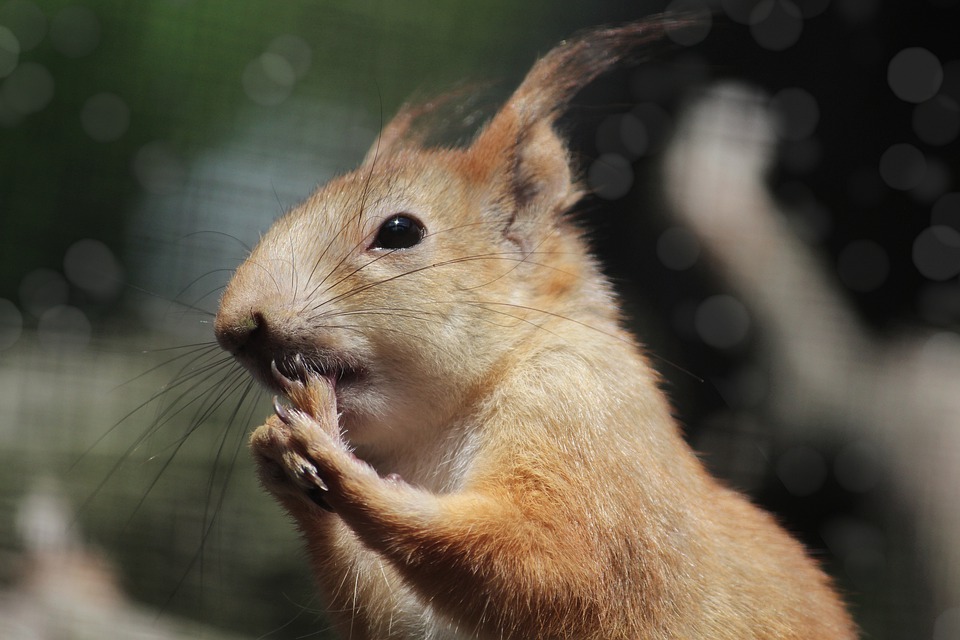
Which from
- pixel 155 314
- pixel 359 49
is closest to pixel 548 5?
pixel 359 49

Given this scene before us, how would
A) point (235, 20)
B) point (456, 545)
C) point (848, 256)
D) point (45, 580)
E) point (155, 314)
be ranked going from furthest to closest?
point (235, 20) → point (155, 314) → point (848, 256) → point (45, 580) → point (456, 545)

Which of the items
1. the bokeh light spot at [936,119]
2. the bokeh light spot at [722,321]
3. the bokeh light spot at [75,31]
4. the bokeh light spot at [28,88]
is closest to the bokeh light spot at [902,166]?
the bokeh light spot at [936,119]

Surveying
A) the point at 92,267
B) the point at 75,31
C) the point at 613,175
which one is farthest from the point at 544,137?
the point at 75,31

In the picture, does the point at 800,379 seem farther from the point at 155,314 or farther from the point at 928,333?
the point at 155,314

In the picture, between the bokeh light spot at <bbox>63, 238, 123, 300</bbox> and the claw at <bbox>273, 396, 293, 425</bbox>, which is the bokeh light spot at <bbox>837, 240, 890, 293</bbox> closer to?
the claw at <bbox>273, 396, 293, 425</bbox>

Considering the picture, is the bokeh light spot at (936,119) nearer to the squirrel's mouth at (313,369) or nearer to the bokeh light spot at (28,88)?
the squirrel's mouth at (313,369)

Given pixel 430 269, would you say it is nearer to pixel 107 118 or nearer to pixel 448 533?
pixel 448 533
